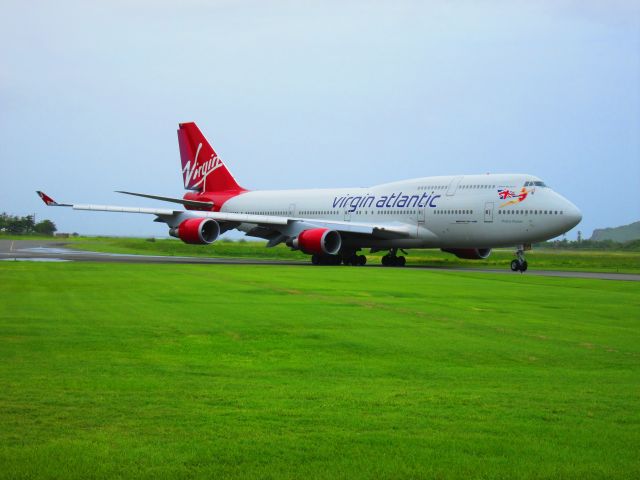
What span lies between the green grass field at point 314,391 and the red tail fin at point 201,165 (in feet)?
118

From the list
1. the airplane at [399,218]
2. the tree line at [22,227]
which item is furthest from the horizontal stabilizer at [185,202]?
the tree line at [22,227]

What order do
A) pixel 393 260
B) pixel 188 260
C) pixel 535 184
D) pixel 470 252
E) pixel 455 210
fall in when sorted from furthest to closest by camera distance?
pixel 470 252
pixel 393 260
pixel 188 260
pixel 455 210
pixel 535 184

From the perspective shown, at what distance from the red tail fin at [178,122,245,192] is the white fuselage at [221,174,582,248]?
7332 mm

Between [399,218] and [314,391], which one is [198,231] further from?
[314,391]

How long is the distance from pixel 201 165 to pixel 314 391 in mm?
44316

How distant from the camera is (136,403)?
21.9 feet

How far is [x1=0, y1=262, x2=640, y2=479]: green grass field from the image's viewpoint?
534cm

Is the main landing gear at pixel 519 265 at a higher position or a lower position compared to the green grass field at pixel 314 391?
higher

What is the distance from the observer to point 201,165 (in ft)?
166

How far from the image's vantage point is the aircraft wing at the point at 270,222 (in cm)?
3884

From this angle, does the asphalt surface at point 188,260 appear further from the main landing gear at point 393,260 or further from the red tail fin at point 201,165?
the red tail fin at point 201,165

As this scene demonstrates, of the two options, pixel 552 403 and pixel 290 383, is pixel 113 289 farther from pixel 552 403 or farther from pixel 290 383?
pixel 552 403

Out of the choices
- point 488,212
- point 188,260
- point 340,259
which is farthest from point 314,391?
point 340,259

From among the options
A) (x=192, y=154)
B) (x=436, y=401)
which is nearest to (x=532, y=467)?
(x=436, y=401)
